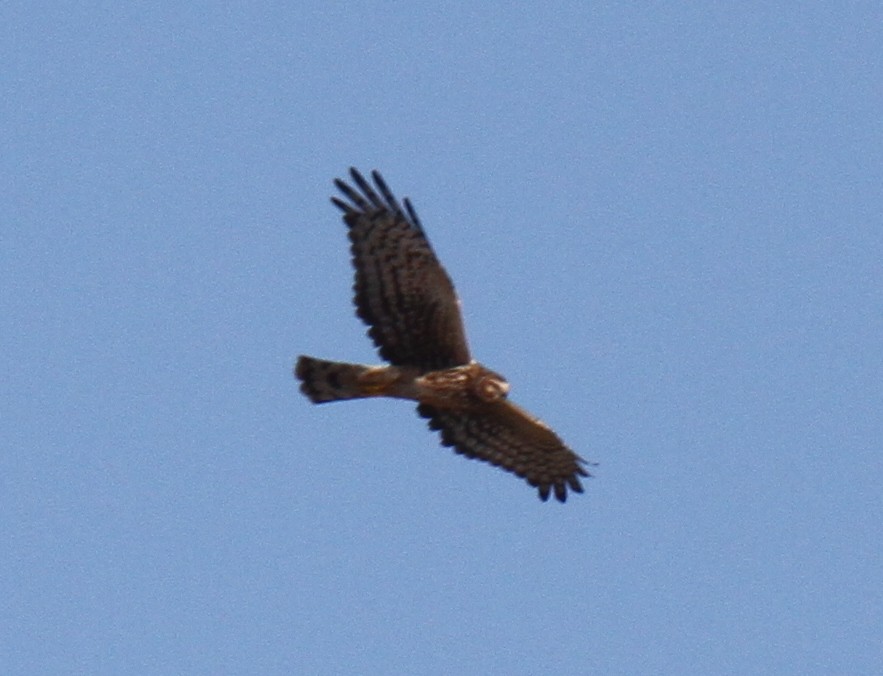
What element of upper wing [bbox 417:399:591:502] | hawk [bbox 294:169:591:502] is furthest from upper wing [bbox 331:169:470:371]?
upper wing [bbox 417:399:591:502]

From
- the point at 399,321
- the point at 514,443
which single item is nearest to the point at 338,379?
the point at 399,321

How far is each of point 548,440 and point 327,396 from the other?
1891 mm

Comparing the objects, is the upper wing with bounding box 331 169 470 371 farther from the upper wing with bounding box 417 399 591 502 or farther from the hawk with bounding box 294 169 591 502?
the upper wing with bounding box 417 399 591 502

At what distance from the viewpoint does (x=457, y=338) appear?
20750 millimetres

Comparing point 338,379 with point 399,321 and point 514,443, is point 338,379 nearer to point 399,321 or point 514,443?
point 399,321

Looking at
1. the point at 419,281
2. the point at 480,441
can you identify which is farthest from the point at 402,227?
the point at 480,441

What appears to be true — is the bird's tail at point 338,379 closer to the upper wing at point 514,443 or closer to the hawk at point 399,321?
the hawk at point 399,321

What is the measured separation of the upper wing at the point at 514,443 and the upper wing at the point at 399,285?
2.67ft

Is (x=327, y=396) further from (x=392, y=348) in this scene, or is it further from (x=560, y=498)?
(x=560, y=498)

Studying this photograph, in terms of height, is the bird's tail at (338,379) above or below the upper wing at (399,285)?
below

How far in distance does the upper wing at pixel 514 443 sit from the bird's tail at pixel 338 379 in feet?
3.10

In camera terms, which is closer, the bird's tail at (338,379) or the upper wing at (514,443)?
the bird's tail at (338,379)

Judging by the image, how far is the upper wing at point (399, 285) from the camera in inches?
814

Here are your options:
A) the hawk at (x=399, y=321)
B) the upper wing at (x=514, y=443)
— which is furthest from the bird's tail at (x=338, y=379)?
the upper wing at (x=514, y=443)
